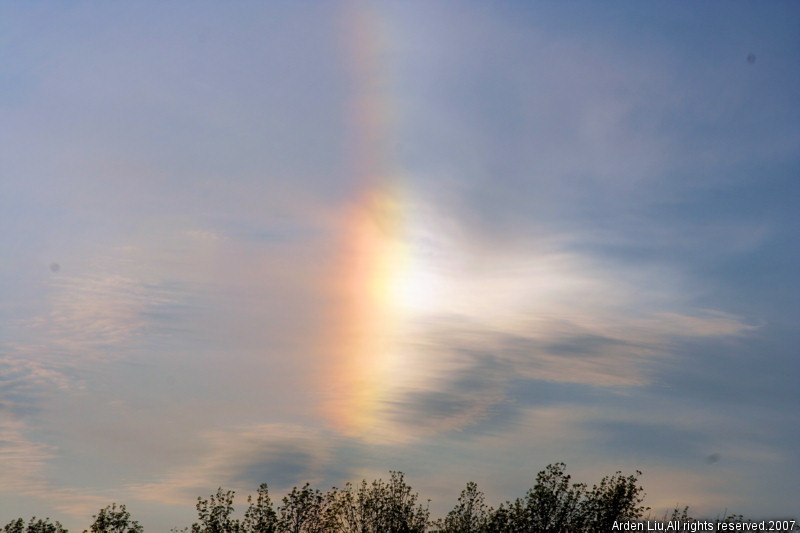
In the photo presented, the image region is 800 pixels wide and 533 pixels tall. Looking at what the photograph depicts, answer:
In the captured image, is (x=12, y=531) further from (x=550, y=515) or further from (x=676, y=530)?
(x=676, y=530)

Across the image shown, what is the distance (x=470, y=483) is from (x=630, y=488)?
64.6ft

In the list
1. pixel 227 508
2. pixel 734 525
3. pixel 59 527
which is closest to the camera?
pixel 734 525

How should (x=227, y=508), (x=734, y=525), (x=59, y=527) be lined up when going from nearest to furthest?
(x=734, y=525), (x=227, y=508), (x=59, y=527)

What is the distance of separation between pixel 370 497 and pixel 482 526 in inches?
576

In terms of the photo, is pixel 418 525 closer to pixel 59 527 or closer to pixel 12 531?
pixel 59 527

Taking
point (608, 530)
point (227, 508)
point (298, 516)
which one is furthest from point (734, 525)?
point (227, 508)

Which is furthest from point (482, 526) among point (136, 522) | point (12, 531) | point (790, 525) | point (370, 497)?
point (12, 531)

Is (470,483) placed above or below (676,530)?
above

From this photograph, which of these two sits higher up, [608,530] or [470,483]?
[470,483]

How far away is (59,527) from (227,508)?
1238 inches

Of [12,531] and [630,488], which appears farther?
[12,531]

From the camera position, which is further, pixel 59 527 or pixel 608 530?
pixel 59 527

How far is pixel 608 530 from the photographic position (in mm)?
84750

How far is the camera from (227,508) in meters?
89.0
